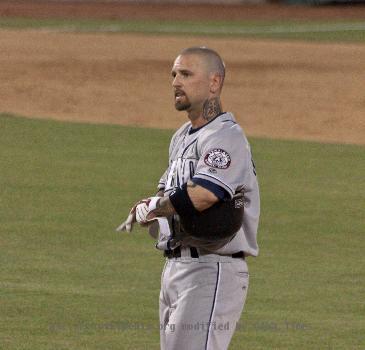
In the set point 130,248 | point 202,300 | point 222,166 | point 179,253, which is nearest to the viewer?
point 222,166

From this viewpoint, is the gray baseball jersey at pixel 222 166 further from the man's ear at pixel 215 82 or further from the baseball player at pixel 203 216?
the man's ear at pixel 215 82

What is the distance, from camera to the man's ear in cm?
516

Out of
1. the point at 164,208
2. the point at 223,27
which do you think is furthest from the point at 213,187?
the point at 223,27

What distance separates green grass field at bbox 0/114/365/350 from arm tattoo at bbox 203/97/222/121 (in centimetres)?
250

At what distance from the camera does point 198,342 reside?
16.8 feet

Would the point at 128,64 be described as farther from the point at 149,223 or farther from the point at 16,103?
the point at 149,223

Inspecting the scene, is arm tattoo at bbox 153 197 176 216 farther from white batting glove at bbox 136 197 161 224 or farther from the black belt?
the black belt

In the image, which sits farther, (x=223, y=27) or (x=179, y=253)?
(x=223, y=27)

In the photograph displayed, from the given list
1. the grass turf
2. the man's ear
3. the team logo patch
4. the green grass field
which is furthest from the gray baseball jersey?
the grass turf

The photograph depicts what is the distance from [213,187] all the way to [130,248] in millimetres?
5090

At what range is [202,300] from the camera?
5.13m

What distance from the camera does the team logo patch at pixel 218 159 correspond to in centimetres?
502

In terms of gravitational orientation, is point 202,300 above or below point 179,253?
below

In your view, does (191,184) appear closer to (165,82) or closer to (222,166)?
(222,166)
